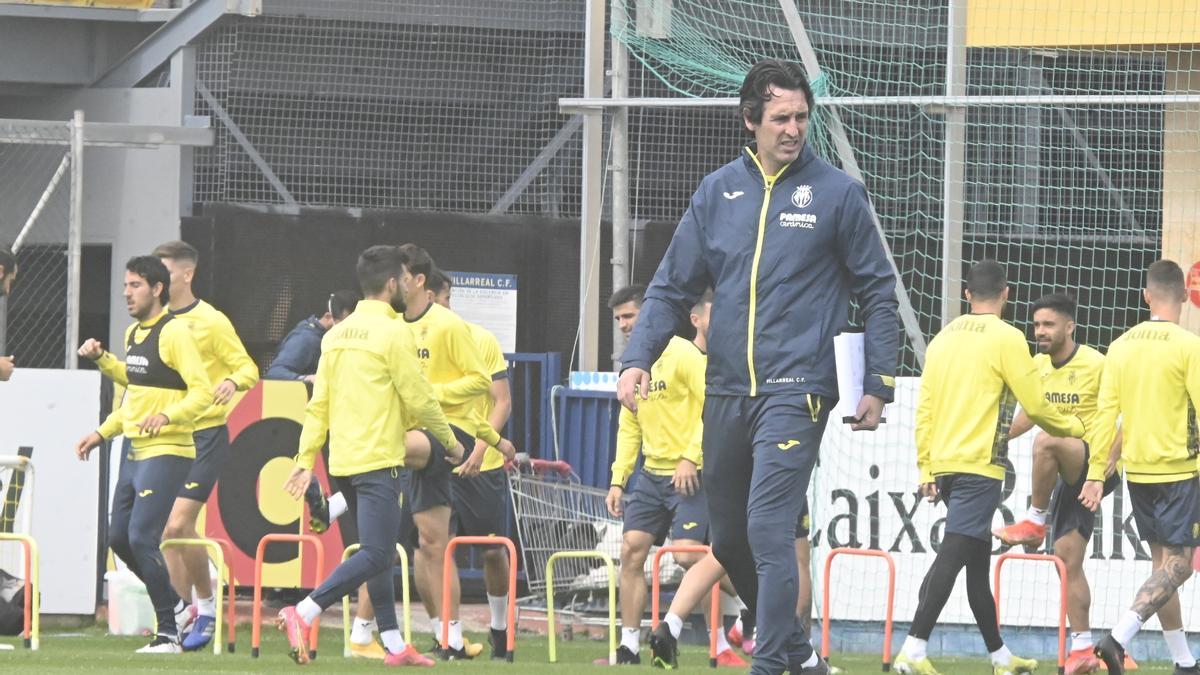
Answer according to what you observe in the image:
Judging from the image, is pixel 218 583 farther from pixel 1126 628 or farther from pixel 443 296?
pixel 1126 628

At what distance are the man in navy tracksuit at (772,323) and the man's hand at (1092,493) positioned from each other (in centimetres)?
371

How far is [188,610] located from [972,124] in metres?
6.74

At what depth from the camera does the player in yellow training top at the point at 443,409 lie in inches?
456

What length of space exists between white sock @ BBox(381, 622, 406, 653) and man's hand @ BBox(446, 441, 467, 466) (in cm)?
102

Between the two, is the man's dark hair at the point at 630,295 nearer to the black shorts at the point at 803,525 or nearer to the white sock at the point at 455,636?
the black shorts at the point at 803,525

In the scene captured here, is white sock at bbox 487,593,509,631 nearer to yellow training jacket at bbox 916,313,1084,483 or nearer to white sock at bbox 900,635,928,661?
white sock at bbox 900,635,928,661

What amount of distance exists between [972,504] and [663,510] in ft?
6.90

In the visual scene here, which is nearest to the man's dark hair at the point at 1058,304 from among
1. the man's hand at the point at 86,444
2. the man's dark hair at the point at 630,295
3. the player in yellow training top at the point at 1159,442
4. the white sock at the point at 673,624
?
the player in yellow training top at the point at 1159,442

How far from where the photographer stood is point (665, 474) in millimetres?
11906

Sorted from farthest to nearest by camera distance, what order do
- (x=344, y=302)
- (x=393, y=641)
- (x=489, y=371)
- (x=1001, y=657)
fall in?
(x=344, y=302) < (x=489, y=371) < (x=1001, y=657) < (x=393, y=641)

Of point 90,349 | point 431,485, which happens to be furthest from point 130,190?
point 431,485

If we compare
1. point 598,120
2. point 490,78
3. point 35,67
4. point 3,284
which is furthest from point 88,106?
point 3,284

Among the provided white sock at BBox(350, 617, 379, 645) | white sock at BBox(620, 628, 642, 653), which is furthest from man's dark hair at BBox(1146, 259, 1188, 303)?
white sock at BBox(350, 617, 379, 645)

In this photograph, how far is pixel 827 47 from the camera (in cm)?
1656
